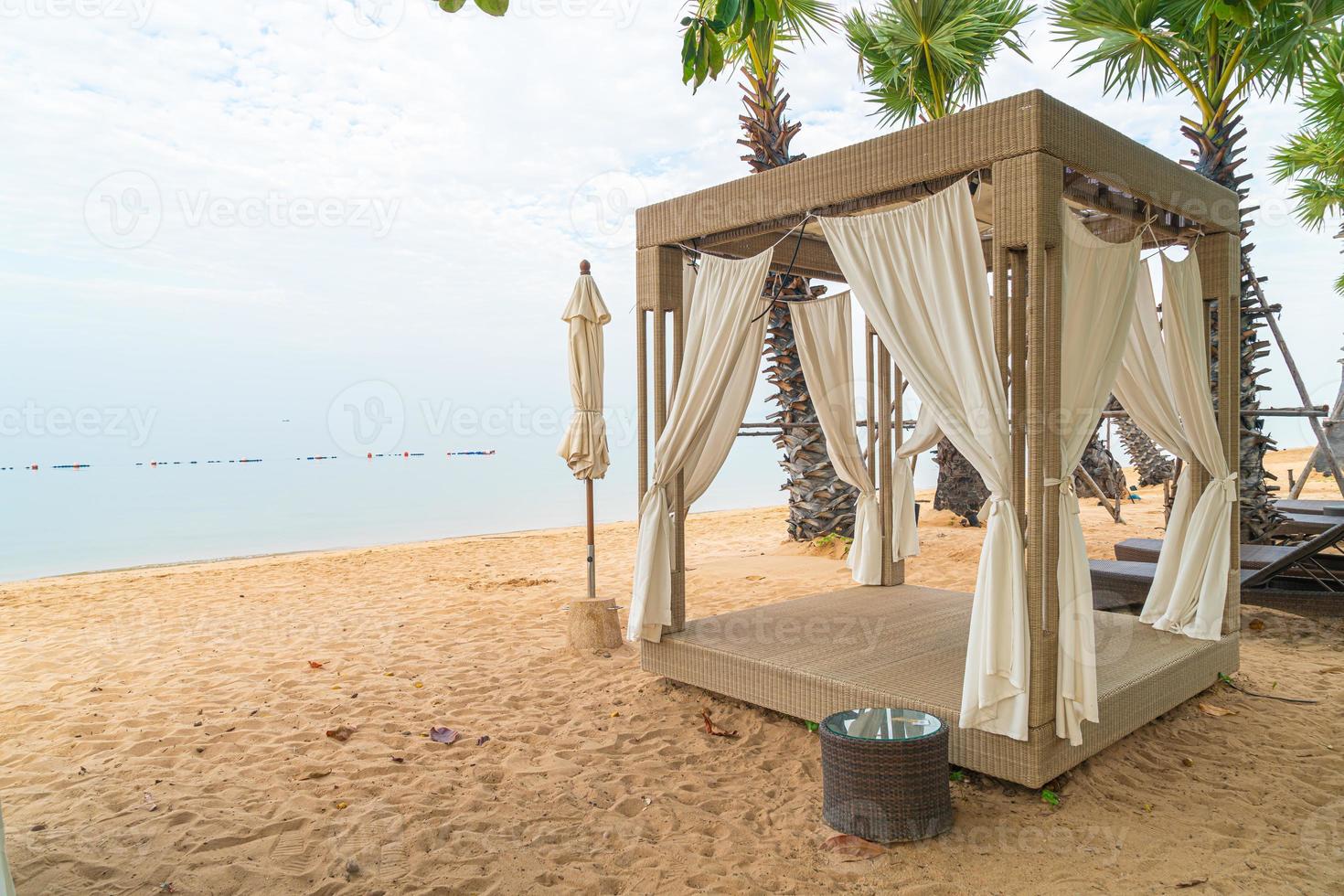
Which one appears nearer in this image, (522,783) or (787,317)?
(522,783)

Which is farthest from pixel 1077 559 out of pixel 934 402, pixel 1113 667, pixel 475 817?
pixel 475 817

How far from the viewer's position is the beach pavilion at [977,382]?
2.88 m

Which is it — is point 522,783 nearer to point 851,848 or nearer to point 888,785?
point 851,848

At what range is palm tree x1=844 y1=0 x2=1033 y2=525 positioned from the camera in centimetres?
673

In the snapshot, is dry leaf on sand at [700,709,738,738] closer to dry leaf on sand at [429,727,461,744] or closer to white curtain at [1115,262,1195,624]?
dry leaf on sand at [429,727,461,744]

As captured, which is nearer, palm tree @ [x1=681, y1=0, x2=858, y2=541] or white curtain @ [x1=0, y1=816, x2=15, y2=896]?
white curtain @ [x1=0, y1=816, x2=15, y2=896]

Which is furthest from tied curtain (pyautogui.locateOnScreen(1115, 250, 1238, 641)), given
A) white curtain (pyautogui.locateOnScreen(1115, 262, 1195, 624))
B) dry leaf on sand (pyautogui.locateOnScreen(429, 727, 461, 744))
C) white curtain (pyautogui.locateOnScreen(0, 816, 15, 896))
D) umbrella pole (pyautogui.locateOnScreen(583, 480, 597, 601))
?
white curtain (pyautogui.locateOnScreen(0, 816, 15, 896))

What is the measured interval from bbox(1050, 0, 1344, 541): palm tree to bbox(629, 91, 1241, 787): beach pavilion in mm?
2349

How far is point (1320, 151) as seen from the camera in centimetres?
928

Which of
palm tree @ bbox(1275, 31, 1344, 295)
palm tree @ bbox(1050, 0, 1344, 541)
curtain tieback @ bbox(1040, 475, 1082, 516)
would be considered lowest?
curtain tieback @ bbox(1040, 475, 1082, 516)

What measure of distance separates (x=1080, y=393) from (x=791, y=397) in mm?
5492

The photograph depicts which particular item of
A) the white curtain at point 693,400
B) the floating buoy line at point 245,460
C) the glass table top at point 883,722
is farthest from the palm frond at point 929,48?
the floating buoy line at point 245,460

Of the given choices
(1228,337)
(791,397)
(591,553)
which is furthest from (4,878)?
(791,397)

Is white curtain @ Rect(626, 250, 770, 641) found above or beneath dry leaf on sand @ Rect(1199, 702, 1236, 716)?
above
